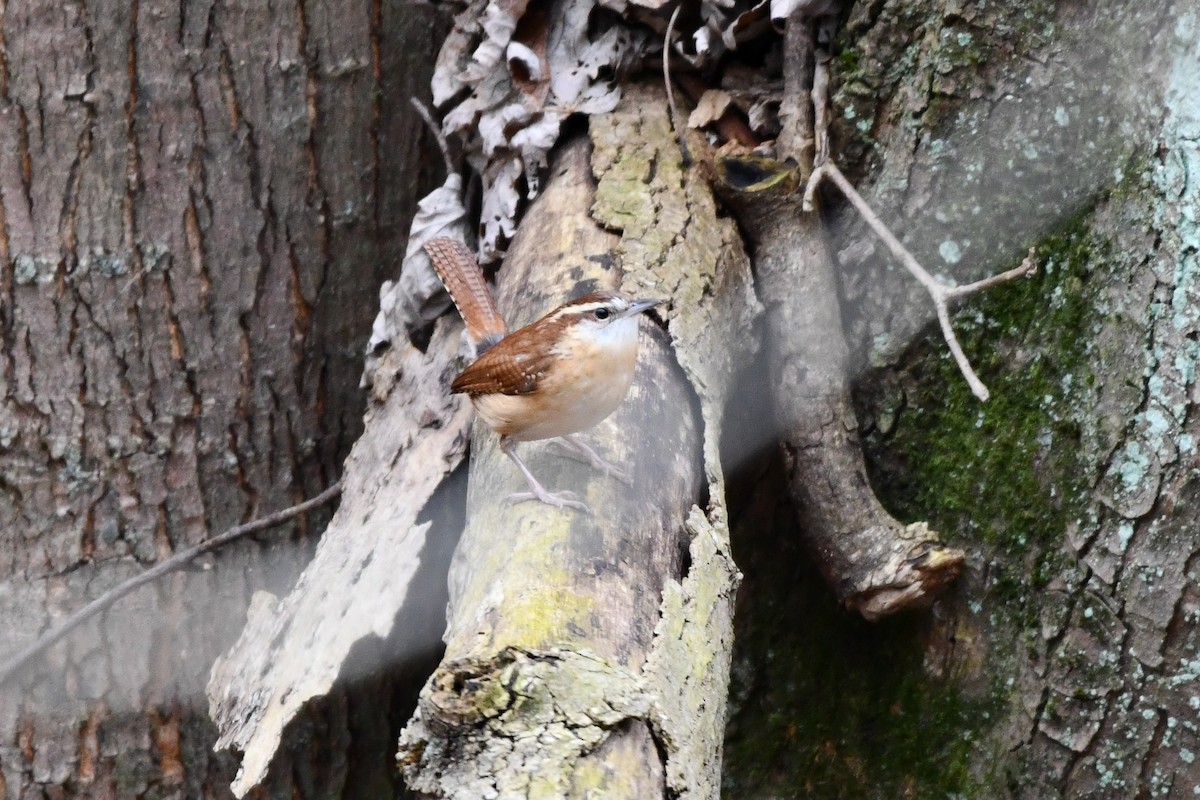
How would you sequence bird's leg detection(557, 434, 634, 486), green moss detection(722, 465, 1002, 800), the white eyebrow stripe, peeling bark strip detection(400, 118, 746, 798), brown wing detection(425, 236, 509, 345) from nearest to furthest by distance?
peeling bark strip detection(400, 118, 746, 798), bird's leg detection(557, 434, 634, 486), the white eyebrow stripe, green moss detection(722, 465, 1002, 800), brown wing detection(425, 236, 509, 345)

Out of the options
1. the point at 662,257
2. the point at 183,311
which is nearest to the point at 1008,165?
the point at 662,257

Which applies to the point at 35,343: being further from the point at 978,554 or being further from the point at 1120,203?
the point at 1120,203

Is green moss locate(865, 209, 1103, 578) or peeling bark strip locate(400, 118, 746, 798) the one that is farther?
green moss locate(865, 209, 1103, 578)

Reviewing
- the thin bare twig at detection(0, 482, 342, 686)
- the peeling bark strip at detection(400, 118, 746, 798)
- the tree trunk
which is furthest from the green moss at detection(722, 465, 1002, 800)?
the thin bare twig at detection(0, 482, 342, 686)

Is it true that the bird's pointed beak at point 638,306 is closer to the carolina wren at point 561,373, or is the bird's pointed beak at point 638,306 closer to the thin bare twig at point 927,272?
the carolina wren at point 561,373

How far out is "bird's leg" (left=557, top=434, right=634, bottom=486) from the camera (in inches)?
111

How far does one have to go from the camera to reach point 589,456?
2951 mm

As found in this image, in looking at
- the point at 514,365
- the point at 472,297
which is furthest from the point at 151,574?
the point at 514,365

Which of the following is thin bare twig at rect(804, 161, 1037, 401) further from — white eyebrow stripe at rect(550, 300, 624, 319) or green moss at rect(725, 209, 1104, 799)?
white eyebrow stripe at rect(550, 300, 624, 319)

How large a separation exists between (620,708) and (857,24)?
237cm

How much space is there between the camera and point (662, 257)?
3.34 meters

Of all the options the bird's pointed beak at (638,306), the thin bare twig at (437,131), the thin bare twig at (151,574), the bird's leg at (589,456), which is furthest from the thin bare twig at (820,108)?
the thin bare twig at (151,574)

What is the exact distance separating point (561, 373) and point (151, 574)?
6.61 ft

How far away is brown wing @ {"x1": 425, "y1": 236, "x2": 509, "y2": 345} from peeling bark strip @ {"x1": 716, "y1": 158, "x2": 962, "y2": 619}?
87cm
